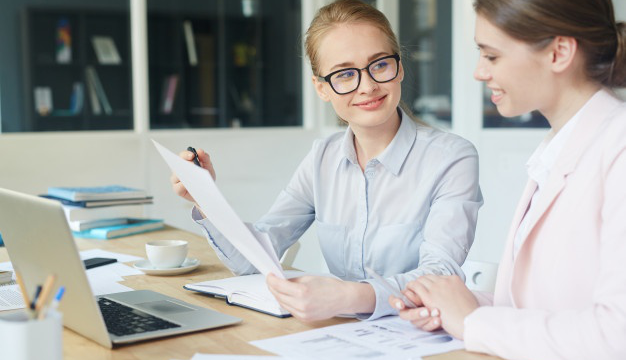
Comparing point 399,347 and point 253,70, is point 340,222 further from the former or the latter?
point 253,70

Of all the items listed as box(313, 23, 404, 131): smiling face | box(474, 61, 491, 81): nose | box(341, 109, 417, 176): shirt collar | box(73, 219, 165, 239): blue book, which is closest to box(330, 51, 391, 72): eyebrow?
box(313, 23, 404, 131): smiling face

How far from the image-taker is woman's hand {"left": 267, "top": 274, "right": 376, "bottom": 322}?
121 centimetres

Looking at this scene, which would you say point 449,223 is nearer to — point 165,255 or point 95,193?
point 165,255

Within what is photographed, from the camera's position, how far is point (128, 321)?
48.4 inches

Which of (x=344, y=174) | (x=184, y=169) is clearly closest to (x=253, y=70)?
(x=344, y=174)

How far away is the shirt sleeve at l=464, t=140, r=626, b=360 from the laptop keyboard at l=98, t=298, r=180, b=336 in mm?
515

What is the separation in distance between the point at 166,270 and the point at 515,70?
924mm

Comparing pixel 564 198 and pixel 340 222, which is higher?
pixel 564 198

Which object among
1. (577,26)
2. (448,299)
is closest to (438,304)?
(448,299)

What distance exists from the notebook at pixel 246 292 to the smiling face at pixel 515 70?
52cm

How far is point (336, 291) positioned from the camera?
1245 millimetres

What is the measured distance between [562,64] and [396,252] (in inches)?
28.3

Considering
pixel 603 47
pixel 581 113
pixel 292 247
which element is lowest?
pixel 292 247

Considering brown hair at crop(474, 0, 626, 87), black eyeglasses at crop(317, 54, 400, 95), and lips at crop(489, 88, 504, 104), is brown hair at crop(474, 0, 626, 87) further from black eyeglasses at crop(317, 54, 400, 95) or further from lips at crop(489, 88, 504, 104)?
black eyeglasses at crop(317, 54, 400, 95)
